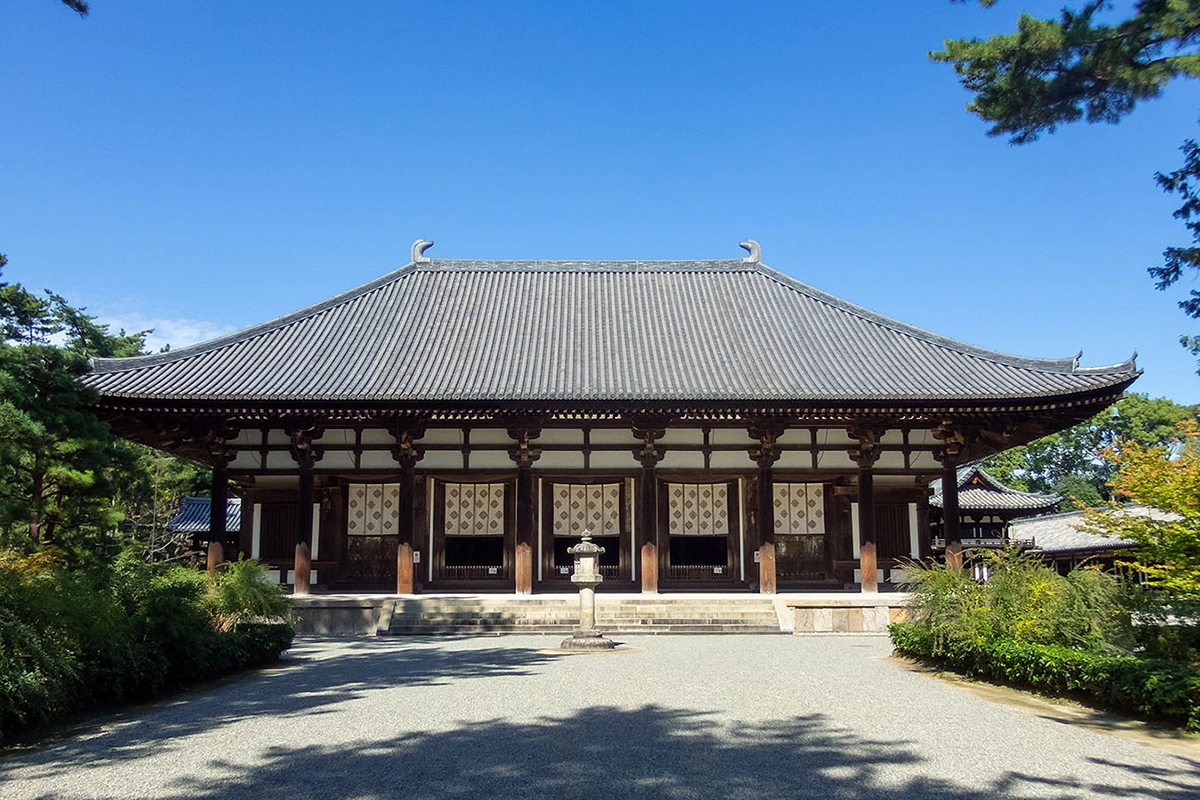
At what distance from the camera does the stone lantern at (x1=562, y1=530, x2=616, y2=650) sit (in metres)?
13.2

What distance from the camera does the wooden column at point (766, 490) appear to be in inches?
673

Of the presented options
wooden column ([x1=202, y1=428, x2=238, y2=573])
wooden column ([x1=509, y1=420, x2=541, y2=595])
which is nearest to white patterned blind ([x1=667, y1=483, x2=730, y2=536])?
wooden column ([x1=509, y1=420, x2=541, y2=595])

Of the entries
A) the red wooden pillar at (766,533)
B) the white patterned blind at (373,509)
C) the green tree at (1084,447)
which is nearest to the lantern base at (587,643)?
the red wooden pillar at (766,533)

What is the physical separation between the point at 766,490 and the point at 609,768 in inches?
469

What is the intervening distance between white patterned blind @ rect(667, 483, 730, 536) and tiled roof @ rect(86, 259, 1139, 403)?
2689 millimetres

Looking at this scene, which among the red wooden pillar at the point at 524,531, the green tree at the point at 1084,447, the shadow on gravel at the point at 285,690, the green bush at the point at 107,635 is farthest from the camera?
the green tree at the point at 1084,447

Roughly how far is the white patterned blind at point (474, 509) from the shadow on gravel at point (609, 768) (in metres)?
11.5

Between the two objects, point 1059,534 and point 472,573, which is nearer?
point 472,573

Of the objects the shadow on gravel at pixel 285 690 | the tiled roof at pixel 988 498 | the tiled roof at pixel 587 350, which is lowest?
the shadow on gravel at pixel 285 690

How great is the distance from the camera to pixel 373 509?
1898 centimetres

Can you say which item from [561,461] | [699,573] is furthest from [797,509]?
[561,461]

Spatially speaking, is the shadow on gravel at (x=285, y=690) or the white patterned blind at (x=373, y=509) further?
the white patterned blind at (x=373, y=509)

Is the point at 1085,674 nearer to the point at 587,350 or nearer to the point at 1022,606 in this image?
the point at 1022,606

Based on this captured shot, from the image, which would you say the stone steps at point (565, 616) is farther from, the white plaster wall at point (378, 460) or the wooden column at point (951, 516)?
the wooden column at point (951, 516)
